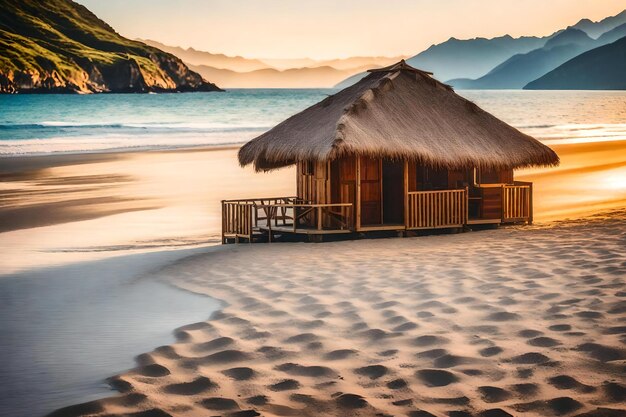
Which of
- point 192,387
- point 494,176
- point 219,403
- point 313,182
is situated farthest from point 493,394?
point 494,176

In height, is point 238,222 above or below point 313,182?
below

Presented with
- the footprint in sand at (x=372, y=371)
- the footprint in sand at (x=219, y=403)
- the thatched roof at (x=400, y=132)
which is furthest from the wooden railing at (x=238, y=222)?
the footprint in sand at (x=219, y=403)

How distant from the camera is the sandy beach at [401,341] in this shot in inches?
245

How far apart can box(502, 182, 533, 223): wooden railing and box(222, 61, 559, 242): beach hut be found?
0.02m

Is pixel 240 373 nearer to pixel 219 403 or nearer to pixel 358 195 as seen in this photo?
pixel 219 403

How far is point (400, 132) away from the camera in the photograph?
1608 cm

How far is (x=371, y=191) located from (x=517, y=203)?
3.26 metres

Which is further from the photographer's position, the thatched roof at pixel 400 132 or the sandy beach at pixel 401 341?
the thatched roof at pixel 400 132

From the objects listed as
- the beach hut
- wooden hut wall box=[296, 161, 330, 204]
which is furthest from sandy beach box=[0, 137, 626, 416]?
wooden hut wall box=[296, 161, 330, 204]

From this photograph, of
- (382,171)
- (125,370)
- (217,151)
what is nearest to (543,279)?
(125,370)

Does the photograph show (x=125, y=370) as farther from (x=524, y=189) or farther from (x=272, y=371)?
Answer: (x=524, y=189)

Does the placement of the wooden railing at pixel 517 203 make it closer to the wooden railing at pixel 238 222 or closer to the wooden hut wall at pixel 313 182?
the wooden hut wall at pixel 313 182

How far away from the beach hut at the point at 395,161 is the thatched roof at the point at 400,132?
26mm

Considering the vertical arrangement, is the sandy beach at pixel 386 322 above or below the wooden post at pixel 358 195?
below
